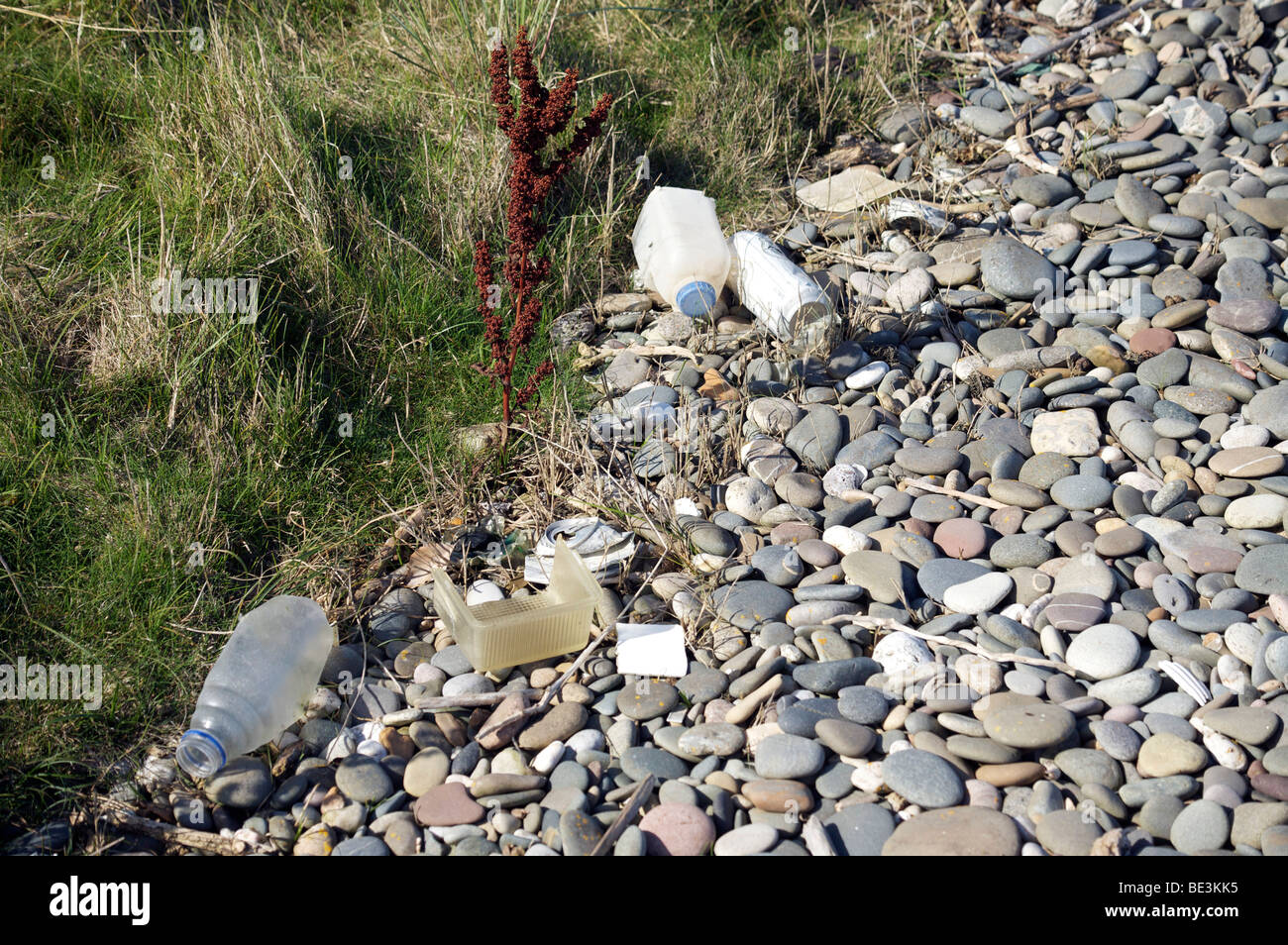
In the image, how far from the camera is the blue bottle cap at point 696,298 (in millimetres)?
3695

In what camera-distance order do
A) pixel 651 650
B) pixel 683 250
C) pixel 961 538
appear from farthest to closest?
pixel 683 250, pixel 961 538, pixel 651 650

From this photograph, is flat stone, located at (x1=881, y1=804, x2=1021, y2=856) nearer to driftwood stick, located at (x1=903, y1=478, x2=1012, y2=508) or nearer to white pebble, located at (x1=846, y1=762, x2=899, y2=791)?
white pebble, located at (x1=846, y1=762, x2=899, y2=791)

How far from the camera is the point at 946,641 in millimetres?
2502

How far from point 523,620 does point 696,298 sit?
1.59 meters

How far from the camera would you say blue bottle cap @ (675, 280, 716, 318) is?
12.1 ft

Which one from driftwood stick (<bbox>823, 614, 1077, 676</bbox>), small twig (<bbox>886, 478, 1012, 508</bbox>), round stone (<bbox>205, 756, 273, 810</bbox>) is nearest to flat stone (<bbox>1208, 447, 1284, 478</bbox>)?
small twig (<bbox>886, 478, 1012, 508</bbox>)

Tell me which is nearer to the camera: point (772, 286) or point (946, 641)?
point (946, 641)

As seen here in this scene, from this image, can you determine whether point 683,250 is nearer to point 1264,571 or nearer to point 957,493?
point 957,493

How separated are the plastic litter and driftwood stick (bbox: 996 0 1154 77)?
12.8ft

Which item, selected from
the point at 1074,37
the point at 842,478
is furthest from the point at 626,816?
the point at 1074,37

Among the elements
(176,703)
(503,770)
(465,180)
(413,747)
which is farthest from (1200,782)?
(465,180)

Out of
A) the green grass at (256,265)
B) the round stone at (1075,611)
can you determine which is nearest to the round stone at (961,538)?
the round stone at (1075,611)

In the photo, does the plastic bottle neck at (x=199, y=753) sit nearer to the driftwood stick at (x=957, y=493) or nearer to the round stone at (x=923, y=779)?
the round stone at (x=923, y=779)

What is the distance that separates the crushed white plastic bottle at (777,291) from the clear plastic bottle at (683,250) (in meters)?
0.07
